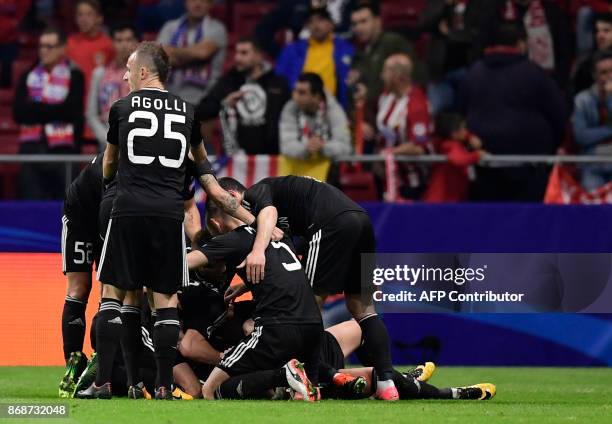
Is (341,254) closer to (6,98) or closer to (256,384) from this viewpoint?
(256,384)

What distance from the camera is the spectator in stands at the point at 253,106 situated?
14453mm

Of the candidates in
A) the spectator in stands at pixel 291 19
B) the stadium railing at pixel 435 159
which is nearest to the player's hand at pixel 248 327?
the stadium railing at pixel 435 159

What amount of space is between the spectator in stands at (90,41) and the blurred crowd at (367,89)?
2cm

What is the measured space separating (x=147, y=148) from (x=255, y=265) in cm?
100

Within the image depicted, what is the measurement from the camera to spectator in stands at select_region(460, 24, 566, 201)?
14.2 m

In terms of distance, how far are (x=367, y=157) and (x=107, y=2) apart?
537 cm

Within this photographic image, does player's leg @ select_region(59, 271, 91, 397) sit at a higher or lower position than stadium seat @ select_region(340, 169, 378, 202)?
lower

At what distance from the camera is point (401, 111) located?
1420 centimetres

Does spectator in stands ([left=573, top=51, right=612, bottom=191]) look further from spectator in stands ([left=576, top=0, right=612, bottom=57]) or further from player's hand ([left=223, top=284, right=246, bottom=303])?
player's hand ([left=223, top=284, right=246, bottom=303])

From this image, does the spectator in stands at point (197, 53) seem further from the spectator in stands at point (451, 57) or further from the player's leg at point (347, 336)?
the player's leg at point (347, 336)

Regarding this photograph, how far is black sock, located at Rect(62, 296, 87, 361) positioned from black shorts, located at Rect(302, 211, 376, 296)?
1.57 meters

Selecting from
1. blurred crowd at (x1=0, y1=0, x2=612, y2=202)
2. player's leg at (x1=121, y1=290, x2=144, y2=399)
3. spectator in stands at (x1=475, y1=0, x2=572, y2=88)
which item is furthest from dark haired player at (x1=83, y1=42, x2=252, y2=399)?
spectator in stands at (x1=475, y1=0, x2=572, y2=88)

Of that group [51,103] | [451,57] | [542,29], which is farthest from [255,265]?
[542,29]

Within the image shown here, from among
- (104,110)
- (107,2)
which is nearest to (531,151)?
(104,110)
